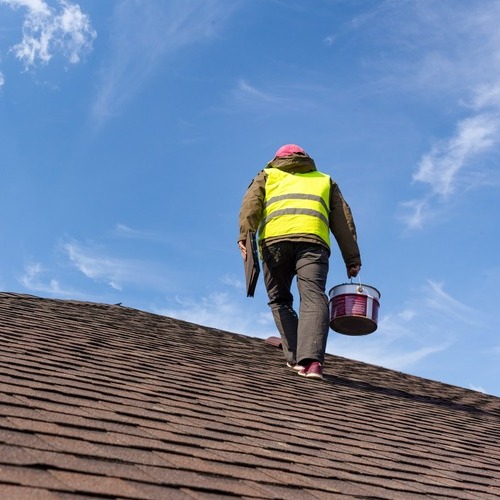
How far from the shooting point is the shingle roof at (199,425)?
2.25m

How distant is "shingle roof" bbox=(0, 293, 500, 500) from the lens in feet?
7.37

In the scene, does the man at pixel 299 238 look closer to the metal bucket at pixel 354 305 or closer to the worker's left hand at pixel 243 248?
the worker's left hand at pixel 243 248

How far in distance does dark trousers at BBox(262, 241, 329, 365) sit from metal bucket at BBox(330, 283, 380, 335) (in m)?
0.48

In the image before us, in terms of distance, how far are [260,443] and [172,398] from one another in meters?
0.69

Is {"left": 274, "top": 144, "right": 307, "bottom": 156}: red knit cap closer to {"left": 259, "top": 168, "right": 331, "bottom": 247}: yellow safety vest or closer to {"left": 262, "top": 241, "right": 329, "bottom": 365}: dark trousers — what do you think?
{"left": 259, "top": 168, "right": 331, "bottom": 247}: yellow safety vest

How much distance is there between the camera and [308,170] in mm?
5668

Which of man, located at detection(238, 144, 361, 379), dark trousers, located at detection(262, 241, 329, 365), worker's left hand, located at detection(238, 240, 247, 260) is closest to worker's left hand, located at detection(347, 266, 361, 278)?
man, located at detection(238, 144, 361, 379)

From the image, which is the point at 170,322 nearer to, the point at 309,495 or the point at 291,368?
the point at 291,368

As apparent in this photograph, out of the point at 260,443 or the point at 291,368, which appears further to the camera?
the point at 291,368

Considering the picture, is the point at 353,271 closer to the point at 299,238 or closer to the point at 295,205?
the point at 299,238

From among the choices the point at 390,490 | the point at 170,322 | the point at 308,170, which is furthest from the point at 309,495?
the point at 170,322

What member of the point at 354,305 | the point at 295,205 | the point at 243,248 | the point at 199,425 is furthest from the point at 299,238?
the point at 199,425

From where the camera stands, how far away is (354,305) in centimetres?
598

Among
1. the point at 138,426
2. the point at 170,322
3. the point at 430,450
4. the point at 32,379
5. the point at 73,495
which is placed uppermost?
the point at 170,322
